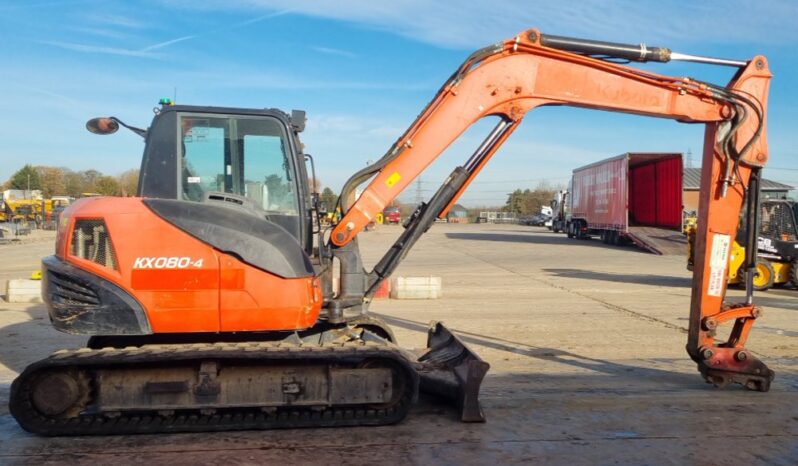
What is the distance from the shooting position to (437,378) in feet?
19.6

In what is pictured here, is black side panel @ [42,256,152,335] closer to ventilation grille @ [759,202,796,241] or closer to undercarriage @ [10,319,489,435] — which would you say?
undercarriage @ [10,319,489,435]

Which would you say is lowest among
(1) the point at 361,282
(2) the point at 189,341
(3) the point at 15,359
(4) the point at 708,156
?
(3) the point at 15,359

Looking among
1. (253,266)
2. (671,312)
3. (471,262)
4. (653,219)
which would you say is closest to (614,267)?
(471,262)

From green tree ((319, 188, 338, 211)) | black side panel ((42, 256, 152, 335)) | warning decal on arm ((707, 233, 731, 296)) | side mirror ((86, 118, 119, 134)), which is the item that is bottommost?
black side panel ((42, 256, 152, 335))

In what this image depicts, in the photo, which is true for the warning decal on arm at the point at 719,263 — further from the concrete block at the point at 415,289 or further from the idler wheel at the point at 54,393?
the concrete block at the point at 415,289

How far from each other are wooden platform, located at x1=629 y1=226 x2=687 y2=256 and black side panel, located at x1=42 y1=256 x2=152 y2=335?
2431 centimetres

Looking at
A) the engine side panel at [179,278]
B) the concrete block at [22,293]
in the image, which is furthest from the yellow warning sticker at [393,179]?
the concrete block at [22,293]

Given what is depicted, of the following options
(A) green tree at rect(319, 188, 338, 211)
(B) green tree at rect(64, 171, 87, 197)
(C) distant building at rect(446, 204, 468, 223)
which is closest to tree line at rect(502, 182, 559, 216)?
(C) distant building at rect(446, 204, 468, 223)

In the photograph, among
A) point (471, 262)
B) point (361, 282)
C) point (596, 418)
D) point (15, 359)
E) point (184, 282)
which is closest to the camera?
point (184, 282)

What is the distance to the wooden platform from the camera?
25906 mm

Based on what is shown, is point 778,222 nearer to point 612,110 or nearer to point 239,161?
point 612,110

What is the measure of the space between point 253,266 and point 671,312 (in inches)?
374

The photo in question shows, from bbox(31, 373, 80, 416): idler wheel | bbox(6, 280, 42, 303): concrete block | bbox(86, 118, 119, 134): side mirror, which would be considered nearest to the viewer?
bbox(31, 373, 80, 416): idler wheel

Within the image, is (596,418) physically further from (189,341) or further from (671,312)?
(671,312)
